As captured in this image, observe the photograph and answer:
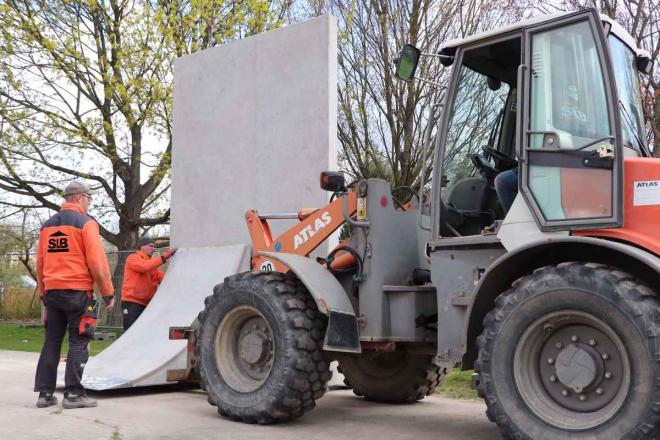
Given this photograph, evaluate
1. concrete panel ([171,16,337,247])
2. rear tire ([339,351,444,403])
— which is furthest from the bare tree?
rear tire ([339,351,444,403])

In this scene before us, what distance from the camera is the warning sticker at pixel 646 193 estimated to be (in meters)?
4.48

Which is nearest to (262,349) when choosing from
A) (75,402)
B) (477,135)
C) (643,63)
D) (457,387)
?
(75,402)

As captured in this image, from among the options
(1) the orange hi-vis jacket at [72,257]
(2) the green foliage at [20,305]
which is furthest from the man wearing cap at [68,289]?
(2) the green foliage at [20,305]

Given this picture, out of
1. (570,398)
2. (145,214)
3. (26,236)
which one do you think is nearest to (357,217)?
Answer: (570,398)

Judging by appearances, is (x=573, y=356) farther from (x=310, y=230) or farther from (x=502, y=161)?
(x=310, y=230)

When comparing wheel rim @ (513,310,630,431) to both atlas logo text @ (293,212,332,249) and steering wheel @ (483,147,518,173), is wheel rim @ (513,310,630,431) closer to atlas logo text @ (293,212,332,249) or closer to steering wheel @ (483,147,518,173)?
steering wheel @ (483,147,518,173)

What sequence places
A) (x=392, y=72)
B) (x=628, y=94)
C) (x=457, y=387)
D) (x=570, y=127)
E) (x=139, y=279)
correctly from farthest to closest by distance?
(x=392, y=72)
(x=139, y=279)
(x=457, y=387)
(x=628, y=94)
(x=570, y=127)

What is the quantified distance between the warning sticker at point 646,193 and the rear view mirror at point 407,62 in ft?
6.26

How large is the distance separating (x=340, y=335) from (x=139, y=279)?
4.93 meters

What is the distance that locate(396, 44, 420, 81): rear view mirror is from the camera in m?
5.70

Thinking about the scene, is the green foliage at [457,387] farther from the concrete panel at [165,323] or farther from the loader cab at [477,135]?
the concrete panel at [165,323]

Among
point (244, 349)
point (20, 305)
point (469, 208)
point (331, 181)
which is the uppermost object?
point (331, 181)

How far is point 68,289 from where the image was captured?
6.77 metres

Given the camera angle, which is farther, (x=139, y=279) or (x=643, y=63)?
(x=139, y=279)
